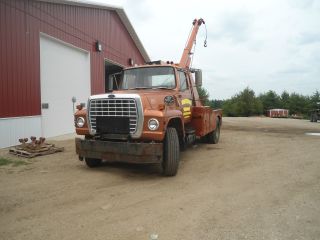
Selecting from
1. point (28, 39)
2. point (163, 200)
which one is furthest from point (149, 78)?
point (28, 39)

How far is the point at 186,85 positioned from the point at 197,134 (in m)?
1.33

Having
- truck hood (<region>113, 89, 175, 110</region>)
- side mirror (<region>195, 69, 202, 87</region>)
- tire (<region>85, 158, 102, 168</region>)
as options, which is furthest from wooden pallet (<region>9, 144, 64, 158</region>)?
side mirror (<region>195, 69, 202, 87</region>)

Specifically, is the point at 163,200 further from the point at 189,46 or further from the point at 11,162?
the point at 189,46

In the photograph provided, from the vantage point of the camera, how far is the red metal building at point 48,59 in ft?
32.1

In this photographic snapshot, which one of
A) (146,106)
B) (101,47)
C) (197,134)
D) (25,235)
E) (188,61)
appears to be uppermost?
(101,47)

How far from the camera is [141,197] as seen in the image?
16.9 ft

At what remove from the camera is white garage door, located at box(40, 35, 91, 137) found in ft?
39.2

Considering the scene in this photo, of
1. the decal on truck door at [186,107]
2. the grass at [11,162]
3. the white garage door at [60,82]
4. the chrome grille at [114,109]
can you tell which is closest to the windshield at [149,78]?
the decal on truck door at [186,107]

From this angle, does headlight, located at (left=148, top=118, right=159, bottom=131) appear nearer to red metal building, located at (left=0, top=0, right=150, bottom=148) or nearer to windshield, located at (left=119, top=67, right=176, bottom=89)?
windshield, located at (left=119, top=67, right=176, bottom=89)

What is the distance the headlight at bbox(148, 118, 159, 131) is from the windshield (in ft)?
5.52

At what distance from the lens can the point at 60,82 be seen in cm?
1302

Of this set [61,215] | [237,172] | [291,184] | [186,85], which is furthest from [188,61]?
[61,215]

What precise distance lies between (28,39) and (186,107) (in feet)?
20.0

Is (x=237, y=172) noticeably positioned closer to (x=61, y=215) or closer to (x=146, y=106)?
(x=146, y=106)
